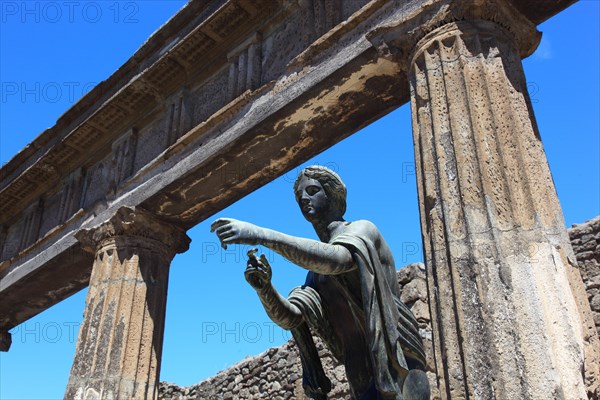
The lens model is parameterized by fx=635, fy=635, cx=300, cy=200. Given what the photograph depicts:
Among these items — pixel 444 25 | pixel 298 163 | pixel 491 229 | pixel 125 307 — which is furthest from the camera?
pixel 125 307

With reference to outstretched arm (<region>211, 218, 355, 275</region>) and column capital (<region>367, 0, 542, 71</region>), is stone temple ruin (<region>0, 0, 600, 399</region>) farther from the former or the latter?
outstretched arm (<region>211, 218, 355, 275</region>)

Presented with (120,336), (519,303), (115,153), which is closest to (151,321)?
(120,336)

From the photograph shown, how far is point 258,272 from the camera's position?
352cm

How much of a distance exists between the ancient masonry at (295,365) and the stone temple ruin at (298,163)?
0.07 m

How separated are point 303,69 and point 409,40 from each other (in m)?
1.46

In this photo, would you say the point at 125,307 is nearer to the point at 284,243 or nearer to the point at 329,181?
the point at 329,181

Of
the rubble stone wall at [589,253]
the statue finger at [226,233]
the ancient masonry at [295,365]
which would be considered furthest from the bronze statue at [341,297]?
the rubble stone wall at [589,253]

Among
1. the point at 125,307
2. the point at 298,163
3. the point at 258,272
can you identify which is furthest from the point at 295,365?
the point at 258,272

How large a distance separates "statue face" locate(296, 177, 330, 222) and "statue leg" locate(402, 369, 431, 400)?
41.4 inches

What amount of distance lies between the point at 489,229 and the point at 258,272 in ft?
4.74

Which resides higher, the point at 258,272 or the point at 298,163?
the point at 298,163

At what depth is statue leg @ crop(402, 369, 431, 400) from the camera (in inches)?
124

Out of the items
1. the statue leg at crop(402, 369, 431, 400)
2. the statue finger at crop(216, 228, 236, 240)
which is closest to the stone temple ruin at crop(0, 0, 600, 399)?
the statue leg at crop(402, 369, 431, 400)

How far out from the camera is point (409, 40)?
5125 millimetres
